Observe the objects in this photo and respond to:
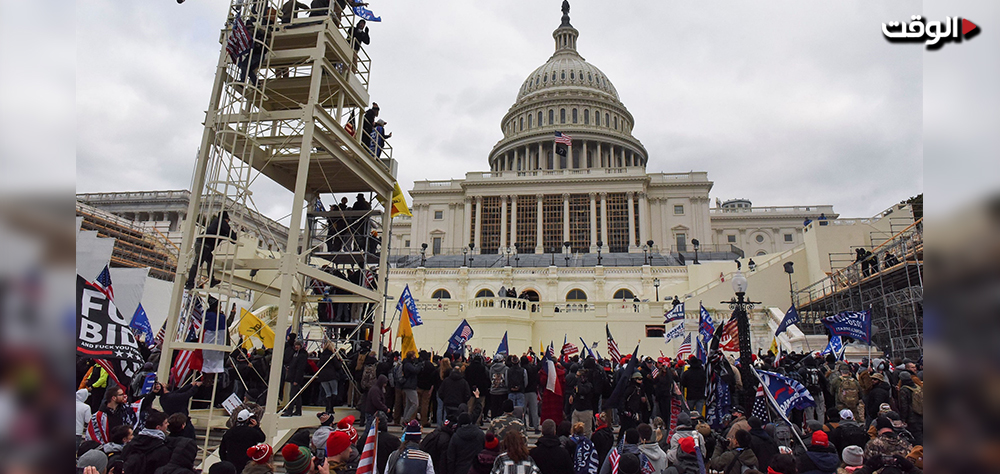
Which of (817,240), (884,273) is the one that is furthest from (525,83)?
(884,273)

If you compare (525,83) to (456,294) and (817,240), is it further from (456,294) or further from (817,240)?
(817,240)

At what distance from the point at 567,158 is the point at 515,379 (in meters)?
71.6

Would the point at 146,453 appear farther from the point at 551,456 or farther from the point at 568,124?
the point at 568,124

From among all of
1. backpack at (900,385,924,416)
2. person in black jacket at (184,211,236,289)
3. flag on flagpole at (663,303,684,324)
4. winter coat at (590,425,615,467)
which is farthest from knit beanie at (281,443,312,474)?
flag on flagpole at (663,303,684,324)

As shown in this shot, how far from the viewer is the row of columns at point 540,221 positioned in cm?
6675

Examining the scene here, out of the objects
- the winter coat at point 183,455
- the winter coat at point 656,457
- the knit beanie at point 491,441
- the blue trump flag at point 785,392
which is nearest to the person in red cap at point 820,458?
the winter coat at point 656,457

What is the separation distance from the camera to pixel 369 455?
6867mm

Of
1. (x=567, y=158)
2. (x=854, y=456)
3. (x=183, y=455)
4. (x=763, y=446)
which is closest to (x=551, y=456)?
(x=763, y=446)

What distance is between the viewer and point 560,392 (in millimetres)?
13211

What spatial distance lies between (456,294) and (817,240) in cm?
2566

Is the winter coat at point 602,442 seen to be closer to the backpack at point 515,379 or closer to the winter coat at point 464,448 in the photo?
the winter coat at point 464,448

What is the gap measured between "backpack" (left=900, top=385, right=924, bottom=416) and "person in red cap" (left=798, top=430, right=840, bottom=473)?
4.45 m

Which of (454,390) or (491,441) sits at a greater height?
(454,390)

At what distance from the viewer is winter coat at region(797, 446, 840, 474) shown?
6871mm
